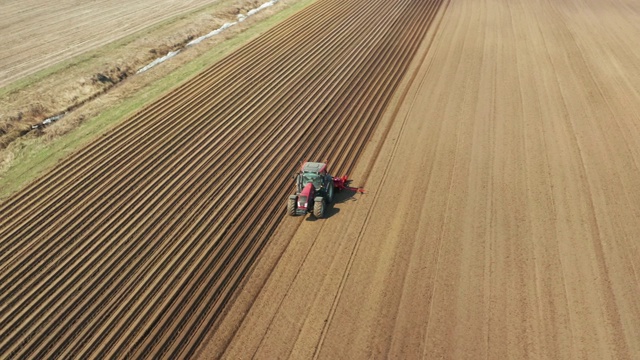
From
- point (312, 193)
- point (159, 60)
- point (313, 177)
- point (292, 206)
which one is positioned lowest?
point (292, 206)

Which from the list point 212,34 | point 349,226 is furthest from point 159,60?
point 349,226

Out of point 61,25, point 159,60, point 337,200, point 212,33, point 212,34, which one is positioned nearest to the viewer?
point 337,200

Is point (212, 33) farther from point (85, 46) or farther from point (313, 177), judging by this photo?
point (313, 177)

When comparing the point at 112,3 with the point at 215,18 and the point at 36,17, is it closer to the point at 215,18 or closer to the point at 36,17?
the point at 36,17

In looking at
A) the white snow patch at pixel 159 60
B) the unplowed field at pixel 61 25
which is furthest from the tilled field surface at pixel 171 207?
the unplowed field at pixel 61 25

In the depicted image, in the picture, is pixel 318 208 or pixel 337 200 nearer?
pixel 318 208

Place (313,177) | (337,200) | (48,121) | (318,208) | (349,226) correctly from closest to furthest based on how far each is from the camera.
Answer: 1. (318,208)
2. (349,226)
3. (313,177)
4. (337,200)
5. (48,121)

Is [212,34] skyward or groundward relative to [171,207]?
skyward
